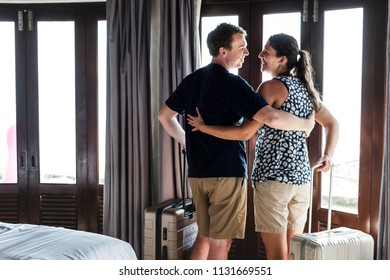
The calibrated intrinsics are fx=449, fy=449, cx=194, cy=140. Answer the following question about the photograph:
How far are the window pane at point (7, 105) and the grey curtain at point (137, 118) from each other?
689 mm

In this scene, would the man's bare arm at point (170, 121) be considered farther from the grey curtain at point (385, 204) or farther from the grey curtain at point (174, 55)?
the grey curtain at point (385, 204)

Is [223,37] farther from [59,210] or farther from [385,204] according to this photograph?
[59,210]

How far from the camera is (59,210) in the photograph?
9.61 feet

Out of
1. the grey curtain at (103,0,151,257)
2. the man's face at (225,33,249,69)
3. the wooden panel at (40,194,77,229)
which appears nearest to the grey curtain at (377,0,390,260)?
the man's face at (225,33,249,69)

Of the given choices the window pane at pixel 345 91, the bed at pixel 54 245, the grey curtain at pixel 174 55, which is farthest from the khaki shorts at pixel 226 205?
the window pane at pixel 345 91

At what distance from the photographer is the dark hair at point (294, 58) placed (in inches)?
68.7

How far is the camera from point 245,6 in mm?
2572

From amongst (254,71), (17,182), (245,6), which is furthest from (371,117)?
(17,182)

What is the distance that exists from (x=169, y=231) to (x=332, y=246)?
34.2 inches

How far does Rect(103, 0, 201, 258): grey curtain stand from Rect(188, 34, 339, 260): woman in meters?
0.84

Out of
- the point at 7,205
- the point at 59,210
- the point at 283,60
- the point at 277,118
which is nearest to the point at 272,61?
the point at 283,60

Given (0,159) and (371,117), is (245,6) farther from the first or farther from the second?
(0,159)

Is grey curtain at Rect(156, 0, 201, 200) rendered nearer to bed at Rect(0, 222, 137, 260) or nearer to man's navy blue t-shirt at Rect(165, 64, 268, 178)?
man's navy blue t-shirt at Rect(165, 64, 268, 178)

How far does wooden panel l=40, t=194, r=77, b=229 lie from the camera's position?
115 inches
